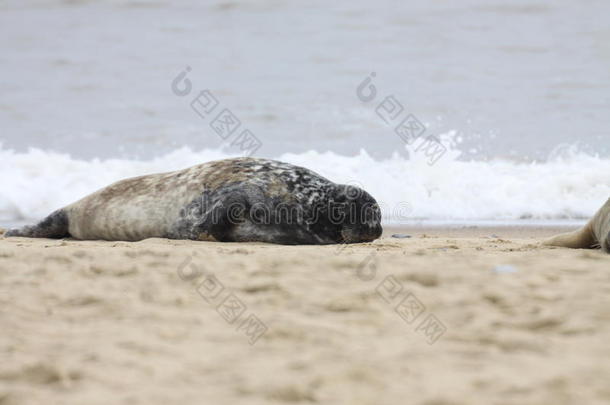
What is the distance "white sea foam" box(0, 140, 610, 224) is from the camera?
29.5 feet

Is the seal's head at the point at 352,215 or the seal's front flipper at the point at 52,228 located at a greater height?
the seal's front flipper at the point at 52,228

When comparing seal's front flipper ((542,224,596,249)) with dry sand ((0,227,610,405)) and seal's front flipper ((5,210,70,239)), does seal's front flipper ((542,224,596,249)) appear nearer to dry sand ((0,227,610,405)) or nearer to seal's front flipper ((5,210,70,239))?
dry sand ((0,227,610,405))

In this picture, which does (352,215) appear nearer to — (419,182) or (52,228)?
(52,228)

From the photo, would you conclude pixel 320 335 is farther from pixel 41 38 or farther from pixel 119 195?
pixel 41 38

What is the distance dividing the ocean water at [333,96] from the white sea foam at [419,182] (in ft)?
0.11

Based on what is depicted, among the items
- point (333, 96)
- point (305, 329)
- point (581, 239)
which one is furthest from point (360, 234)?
point (333, 96)

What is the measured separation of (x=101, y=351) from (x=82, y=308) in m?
0.49

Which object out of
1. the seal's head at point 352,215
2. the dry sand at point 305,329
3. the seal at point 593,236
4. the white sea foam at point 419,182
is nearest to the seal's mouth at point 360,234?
the seal's head at point 352,215

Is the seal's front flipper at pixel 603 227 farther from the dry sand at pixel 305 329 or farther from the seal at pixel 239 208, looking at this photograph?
the seal at pixel 239 208

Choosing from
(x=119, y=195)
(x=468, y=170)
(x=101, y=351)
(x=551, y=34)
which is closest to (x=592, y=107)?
(x=551, y=34)

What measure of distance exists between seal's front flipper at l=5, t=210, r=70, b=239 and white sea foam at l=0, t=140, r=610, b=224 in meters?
3.52

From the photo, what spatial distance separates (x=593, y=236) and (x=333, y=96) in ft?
35.3

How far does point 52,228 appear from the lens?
5.64 metres

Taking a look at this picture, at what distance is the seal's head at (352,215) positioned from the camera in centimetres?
501
